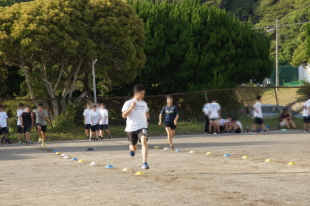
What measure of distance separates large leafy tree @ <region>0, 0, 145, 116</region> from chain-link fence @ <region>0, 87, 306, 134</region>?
4.24ft

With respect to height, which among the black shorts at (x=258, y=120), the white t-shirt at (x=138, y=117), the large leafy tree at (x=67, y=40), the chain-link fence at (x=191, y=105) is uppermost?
the large leafy tree at (x=67, y=40)

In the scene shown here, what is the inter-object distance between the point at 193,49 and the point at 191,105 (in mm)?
8088

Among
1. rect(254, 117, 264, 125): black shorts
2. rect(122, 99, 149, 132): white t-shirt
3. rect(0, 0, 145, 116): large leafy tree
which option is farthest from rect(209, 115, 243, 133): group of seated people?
rect(122, 99, 149, 132): white t-shirt

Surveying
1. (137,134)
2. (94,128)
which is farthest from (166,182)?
(94,128)

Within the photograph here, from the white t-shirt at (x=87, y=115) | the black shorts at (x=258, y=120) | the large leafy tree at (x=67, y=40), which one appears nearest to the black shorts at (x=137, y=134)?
the white t-shirt at (x=87, y=115)

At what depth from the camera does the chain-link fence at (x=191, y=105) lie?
106ft

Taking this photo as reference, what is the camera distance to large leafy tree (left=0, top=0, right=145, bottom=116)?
106 feet

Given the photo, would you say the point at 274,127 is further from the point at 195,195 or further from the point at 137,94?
the point at 195,195

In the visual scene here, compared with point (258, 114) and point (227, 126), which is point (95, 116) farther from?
point (258, 114)

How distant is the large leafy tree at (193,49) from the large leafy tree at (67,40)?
4.15 m

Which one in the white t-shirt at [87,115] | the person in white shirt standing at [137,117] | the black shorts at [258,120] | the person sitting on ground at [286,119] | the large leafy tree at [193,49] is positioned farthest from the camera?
the large leafy tree at [193,49]

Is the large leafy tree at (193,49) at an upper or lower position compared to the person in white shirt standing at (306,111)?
upper

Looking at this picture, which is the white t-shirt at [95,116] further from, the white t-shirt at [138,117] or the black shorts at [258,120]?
the white t-shirt at [138,117]

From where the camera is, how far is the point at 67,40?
3262 cm
